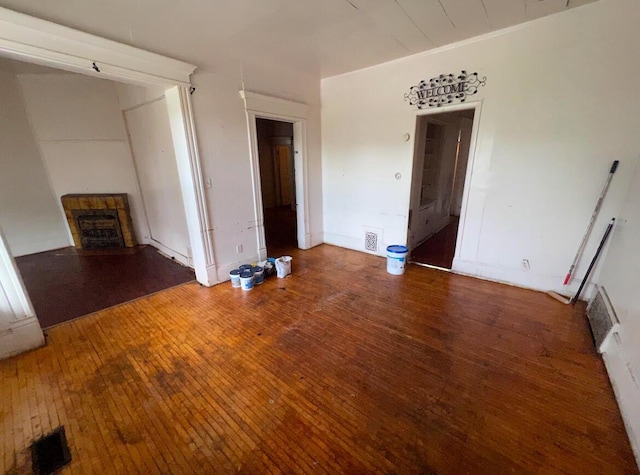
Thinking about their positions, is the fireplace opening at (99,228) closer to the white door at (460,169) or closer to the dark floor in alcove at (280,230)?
the dark floor in alcove at (280,230)

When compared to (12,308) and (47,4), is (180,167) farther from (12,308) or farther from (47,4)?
→ (12,308)

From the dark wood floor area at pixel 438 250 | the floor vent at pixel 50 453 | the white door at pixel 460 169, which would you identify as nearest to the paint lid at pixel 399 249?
the dark wood floor area at pixel 438 250

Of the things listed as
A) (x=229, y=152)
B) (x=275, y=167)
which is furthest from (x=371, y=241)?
(x=275, y=167)

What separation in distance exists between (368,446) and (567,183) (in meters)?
3.12

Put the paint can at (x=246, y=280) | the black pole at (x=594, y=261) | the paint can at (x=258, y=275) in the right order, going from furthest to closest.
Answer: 1. the paint can at (x=258, y=275)
2. the paint can at (x=246, y=280)
3. the black pole at (x=594, y=261)

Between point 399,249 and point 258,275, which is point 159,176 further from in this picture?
point 399,249

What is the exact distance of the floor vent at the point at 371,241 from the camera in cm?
414

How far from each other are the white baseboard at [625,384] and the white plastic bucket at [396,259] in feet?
6.30

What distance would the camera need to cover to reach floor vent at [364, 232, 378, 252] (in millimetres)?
4145

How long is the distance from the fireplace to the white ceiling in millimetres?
3141

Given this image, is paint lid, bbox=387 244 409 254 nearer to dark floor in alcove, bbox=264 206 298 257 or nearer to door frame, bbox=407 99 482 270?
door frame, bbox=407 99 482 270

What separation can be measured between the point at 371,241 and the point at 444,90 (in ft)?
7.40

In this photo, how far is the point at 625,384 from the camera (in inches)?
63.1

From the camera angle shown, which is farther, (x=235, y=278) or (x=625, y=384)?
(x=235, y=278)
